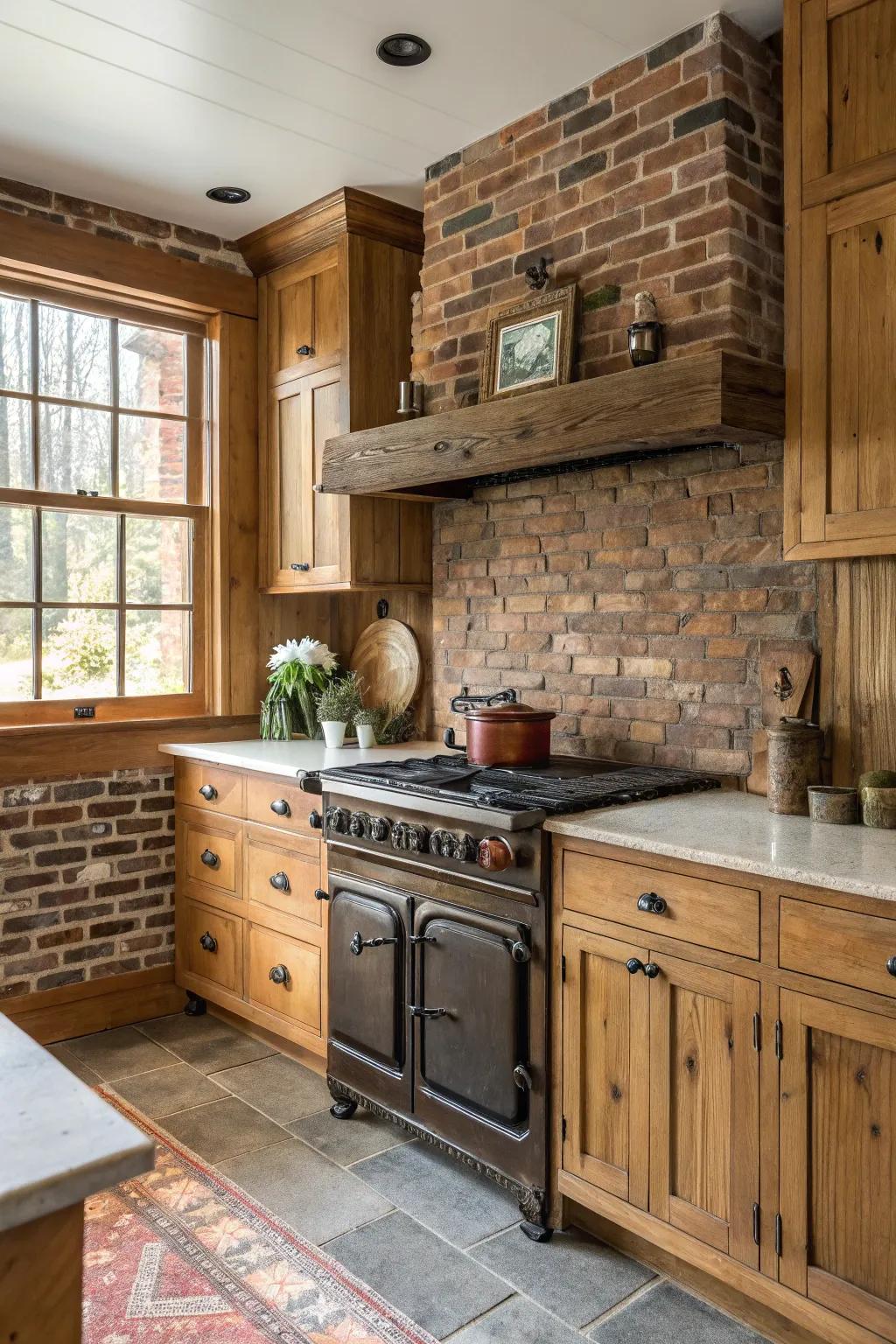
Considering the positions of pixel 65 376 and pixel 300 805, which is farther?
pixel 65 376

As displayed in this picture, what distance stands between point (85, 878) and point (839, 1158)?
106 inches

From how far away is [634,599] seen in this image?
2.92m

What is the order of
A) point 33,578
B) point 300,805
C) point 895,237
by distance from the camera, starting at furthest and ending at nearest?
point 33,578
point 300,805
point 895,237

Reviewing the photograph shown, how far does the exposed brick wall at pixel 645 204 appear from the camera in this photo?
2486 mm

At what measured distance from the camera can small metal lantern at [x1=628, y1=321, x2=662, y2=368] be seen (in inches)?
99.4

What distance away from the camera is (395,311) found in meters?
3.67

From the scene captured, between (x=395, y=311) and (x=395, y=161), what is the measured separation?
518mm

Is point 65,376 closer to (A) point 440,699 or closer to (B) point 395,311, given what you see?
(B) point 395,311

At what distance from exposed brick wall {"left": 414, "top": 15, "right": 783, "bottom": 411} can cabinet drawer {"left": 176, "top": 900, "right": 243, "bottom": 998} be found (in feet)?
6.34

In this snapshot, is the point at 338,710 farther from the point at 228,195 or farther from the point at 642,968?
the point at 228,195

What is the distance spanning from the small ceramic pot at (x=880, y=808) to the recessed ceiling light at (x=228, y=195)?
2.86 m

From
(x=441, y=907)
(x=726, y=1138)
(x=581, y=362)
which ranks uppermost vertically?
(x=581, y=362)

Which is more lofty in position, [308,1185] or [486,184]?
[486,184]

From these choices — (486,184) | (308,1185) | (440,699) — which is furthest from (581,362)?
(308,1185)
